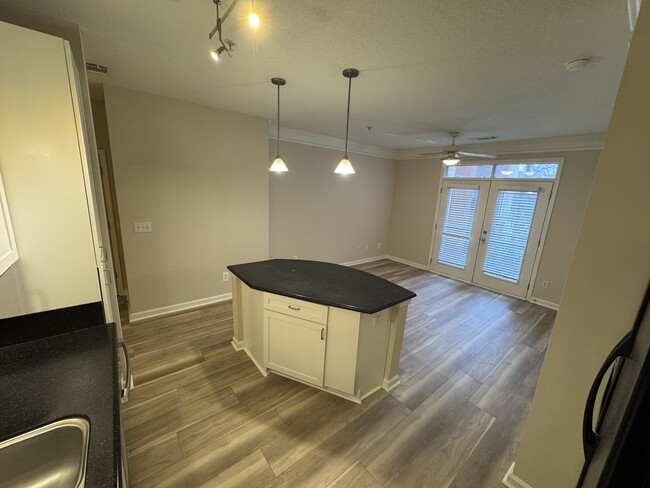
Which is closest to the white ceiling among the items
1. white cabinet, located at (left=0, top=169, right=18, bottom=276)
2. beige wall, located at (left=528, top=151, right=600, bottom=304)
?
beige wall, located at (left=528, top=151, right=600, bottom=304)

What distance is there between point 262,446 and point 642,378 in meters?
1.91

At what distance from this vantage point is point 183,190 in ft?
10.2

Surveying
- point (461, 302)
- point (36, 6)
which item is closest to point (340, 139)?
point (461, 302)

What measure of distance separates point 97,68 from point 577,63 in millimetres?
3698

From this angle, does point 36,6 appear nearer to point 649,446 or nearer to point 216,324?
point 216,324

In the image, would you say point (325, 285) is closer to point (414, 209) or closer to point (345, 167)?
point (345, 167)

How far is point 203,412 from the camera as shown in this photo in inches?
75.4

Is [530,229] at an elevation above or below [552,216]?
below

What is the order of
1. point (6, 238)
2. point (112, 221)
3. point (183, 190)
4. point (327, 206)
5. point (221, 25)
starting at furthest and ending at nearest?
point (327, 206) → point (112, 221) → point (183, 190) → point (221, 25) → point (6, 238)

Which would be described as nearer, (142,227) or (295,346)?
(295,346)

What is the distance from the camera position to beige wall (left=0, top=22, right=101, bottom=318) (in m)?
1.15

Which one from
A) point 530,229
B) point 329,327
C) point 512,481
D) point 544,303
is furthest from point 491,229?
point 329,327

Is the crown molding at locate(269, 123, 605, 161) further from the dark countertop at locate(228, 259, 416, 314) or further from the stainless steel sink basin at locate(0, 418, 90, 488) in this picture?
the stainless steel sink basin at locate(0, 418, 90, 488)

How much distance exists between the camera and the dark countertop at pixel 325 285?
6.15ft
